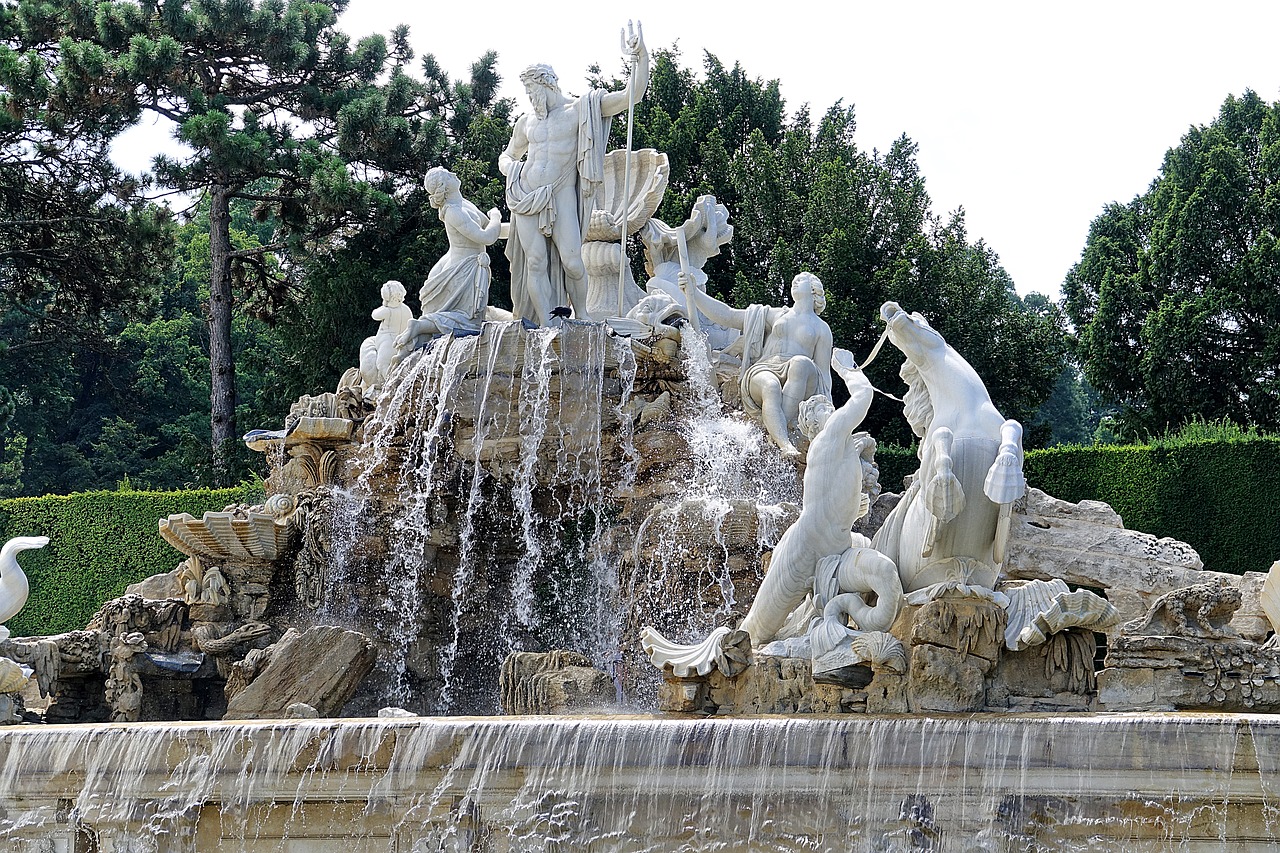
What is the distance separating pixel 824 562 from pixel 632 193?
7381mm

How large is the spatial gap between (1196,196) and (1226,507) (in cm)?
641

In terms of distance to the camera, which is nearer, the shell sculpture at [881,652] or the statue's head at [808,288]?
the shell sculpture at [881,652]

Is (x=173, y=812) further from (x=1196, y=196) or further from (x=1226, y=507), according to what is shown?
(x=1196, y=196)

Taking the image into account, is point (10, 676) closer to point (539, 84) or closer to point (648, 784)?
point (648, 784)

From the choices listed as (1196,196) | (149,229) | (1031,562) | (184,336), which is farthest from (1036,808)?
(184,336)

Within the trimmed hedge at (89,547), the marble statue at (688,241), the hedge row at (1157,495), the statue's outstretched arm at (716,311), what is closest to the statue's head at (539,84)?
the marble statue at (688,241)

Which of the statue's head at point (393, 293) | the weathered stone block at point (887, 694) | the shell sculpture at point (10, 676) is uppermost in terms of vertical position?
the statue's head at point (393, 293)

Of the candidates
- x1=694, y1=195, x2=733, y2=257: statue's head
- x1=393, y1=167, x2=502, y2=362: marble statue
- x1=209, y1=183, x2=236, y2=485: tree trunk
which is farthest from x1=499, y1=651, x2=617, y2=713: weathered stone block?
x1=209, y1=183, x2=236, y2=485: tree trunk

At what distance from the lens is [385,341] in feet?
44.1

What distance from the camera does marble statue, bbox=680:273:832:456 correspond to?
11945 mm

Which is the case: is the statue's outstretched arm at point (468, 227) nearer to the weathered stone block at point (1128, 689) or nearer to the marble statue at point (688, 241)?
the marble statue at point (688, 241)

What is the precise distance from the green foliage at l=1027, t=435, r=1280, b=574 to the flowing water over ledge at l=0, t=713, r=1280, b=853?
939cm

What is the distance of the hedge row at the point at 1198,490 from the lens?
15.1 meters

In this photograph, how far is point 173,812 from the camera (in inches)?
297
